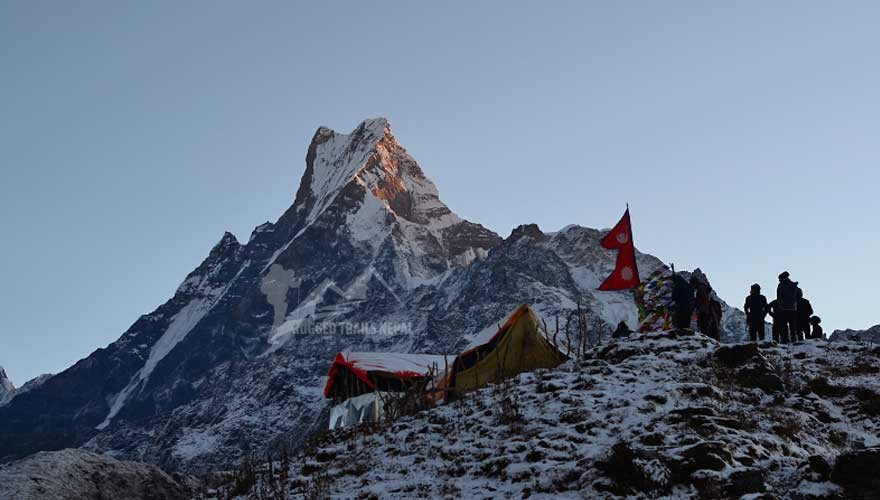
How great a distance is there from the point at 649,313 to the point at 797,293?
17.0ft

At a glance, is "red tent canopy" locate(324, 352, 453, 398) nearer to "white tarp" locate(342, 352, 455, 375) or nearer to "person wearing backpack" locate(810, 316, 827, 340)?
"white tarp" locate(342, 352, 455, 375)

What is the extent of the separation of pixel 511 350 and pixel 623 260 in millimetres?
4571

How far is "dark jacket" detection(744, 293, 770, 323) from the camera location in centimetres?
2422

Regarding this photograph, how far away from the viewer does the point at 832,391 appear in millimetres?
17125

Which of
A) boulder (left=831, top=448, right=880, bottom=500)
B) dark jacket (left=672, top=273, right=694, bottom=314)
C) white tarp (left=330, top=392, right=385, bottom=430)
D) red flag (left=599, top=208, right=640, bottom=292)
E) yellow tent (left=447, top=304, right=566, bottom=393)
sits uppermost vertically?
red flag (left=599, top=208, right=640, bottom=292)

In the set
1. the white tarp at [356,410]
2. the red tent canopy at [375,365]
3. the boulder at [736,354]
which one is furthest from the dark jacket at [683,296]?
the white tarp at [356,410]

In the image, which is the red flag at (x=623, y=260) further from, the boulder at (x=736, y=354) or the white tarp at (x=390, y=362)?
the white tarp at (x=390, y=362)

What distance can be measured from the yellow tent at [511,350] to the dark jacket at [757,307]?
5.92 metres

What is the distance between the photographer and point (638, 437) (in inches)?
548

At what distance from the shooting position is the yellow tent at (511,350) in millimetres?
28031

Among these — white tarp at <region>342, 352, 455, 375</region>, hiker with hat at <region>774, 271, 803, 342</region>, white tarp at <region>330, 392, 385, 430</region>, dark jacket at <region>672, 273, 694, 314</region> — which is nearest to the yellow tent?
dark jacket at <region>672, 273, 694, 314</region>

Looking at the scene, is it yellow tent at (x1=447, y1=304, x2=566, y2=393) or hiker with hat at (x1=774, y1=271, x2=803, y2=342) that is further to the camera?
yellow tent at (x1=447, y1=304, x2=566, y2=393)

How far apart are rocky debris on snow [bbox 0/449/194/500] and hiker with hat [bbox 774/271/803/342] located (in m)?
15.4

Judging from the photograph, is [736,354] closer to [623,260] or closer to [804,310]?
[804,310]
